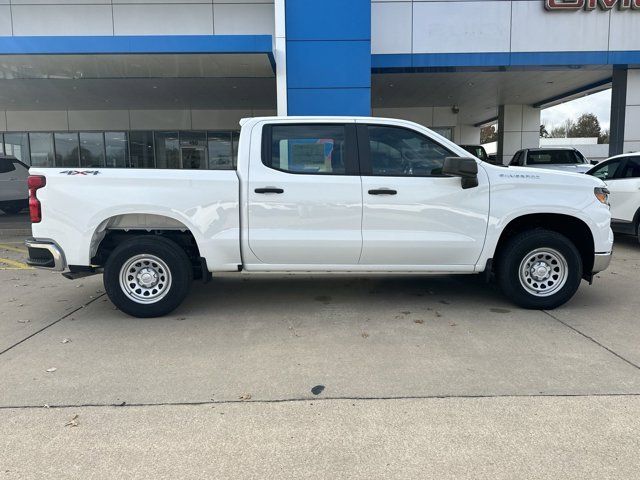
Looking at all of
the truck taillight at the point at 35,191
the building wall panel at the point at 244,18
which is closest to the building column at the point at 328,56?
the building wall panel at the point at 244,18

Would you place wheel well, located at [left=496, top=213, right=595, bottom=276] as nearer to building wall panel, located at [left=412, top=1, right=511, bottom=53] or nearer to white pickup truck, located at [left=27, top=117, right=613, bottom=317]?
white pickup truck, located at [left=27, top=117, right=613, bottom=317]

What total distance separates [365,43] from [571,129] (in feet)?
270

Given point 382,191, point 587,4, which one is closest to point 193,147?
point 587,4

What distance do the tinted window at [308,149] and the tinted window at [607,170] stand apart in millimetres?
7269

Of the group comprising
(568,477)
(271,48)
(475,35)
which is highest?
(475,35)

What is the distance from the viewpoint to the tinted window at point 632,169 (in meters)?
9.27

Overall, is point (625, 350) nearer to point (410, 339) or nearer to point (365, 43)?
point (410, 339)

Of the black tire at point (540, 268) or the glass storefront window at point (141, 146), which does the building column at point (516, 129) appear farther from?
the black tire at point (540, 268)

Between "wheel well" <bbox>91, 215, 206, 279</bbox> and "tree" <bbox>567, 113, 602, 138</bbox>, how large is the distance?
84.5 m

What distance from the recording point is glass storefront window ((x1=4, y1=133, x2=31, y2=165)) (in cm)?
2272

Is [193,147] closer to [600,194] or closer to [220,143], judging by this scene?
[220,143]

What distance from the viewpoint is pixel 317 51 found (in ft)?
38.8

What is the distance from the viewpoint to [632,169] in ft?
30.7

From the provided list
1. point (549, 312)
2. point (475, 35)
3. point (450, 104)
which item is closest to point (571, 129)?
point (450, 104)
